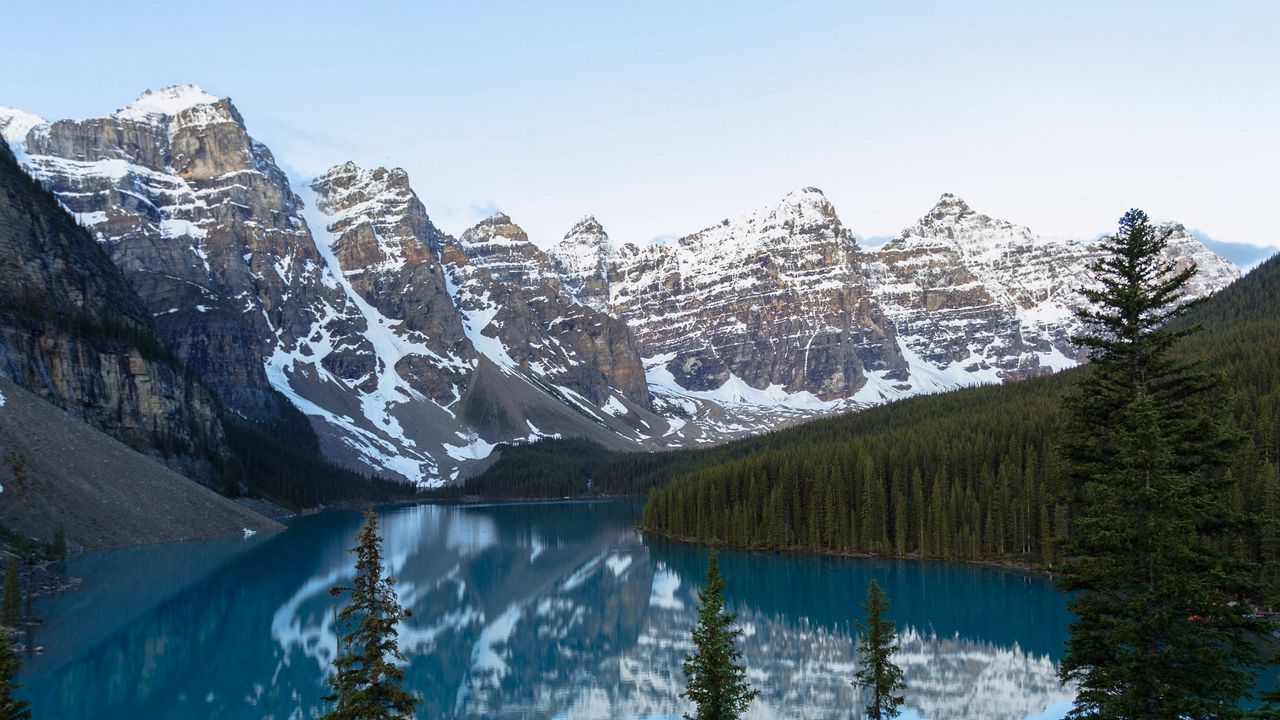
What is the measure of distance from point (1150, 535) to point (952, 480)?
231 ft

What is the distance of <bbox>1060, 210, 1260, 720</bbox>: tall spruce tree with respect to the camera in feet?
52.5

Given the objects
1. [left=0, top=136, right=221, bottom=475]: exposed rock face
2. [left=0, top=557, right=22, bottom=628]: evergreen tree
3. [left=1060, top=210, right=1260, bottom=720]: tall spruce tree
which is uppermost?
[left=0, top=136, right=221, bottom=475]: exposed rock face

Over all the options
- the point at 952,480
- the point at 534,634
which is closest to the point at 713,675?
the point at 534,634

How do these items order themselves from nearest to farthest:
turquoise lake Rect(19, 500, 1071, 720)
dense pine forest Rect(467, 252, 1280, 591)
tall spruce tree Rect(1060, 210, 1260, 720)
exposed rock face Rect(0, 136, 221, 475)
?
tall spruce tree Rect(1060, 210, 1260, 720)
turquoise lake Rect(19, 500, 1071, 720)
dense pine forest Rect(467, 252, 1280, 591)
exposed rock face Rect(0, 136, 221, 475)

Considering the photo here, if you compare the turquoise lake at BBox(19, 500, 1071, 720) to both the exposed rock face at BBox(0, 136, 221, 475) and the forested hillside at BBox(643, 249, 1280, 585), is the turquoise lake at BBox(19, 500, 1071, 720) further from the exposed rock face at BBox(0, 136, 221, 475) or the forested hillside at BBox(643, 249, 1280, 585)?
the exposed rock face at BBox(0, 136, 221, 475)

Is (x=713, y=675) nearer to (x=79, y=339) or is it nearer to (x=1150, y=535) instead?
(x=1150, y=535)

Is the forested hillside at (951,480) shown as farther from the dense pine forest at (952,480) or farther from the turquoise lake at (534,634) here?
the turquoise lake at (534,634)

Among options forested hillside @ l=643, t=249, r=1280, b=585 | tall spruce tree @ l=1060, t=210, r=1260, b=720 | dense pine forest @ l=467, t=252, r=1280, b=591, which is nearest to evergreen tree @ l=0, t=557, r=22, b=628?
tall spruce tree @ l=1060, t=210, r=1260, b=720

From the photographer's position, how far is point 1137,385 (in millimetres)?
18641

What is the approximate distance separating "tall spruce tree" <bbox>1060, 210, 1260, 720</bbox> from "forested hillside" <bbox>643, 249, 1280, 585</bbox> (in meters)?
45.0

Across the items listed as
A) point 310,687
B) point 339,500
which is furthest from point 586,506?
point 310,687

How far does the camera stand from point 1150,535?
54.4 ft

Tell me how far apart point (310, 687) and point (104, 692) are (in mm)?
8277

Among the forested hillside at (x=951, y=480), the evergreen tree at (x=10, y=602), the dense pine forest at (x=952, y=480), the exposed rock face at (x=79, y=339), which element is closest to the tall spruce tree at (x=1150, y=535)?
the dense pine forest at (x=952, y=480)
